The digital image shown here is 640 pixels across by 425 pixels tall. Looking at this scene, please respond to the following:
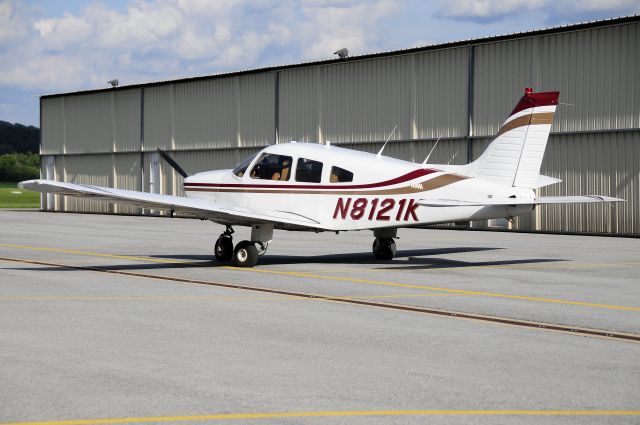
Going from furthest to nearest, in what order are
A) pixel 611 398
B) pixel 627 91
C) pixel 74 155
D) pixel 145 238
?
pixel 74 155, pixel 627 91, pixel 145 238, pixel 611 398

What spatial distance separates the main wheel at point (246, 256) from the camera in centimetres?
1830

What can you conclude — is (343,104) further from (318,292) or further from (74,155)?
(318,292)

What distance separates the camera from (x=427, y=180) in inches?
696

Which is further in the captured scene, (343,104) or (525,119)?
(343,104)

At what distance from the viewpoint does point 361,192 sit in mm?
18062

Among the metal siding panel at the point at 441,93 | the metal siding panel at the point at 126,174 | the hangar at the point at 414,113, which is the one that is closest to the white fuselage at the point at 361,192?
the hangar at the point at 414,113

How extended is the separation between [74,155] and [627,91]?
3930 cm

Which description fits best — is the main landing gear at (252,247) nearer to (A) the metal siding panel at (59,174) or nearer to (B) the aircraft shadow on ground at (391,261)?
(B) the aircraft shadow on ground at (391,261)

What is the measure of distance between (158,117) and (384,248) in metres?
36.7

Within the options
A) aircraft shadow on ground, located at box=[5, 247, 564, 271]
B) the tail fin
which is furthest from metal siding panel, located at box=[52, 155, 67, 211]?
the tail fin

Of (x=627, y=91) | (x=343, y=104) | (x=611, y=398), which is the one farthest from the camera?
(x=343, y=104)

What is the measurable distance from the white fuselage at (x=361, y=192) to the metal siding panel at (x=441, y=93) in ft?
63.0

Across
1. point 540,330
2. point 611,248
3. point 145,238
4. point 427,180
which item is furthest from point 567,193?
point 540,330

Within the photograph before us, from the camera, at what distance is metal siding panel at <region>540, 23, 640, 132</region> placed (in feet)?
105
